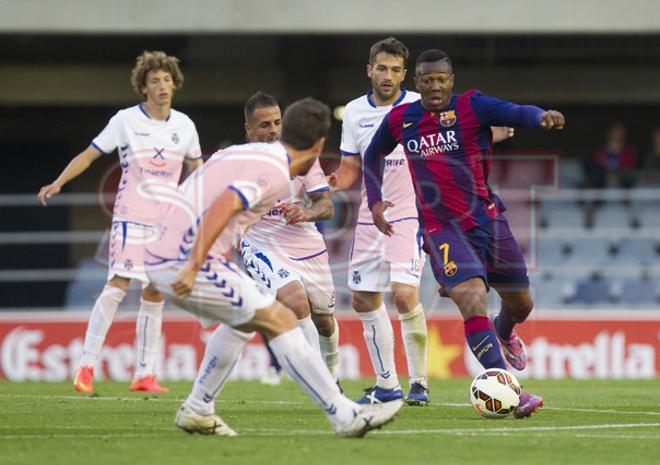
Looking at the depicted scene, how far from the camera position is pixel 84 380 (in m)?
10.1

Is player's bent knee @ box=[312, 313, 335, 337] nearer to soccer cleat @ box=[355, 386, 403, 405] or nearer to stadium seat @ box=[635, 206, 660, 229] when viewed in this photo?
soccer cleat @ box=[355, 386, 403, 405]

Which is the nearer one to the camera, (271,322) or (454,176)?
(271,322)

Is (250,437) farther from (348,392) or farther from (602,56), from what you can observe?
(602,56)

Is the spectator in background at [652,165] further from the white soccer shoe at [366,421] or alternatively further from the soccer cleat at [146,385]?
the white soccer shoe at [366,421]

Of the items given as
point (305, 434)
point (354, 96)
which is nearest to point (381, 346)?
point (305, 434)

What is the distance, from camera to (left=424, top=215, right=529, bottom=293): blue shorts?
8258mm

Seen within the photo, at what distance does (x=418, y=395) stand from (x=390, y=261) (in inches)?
40.5

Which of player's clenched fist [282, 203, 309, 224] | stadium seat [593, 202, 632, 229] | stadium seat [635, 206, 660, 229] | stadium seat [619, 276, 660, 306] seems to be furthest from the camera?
stadium seat [635, 206, 660, 229]

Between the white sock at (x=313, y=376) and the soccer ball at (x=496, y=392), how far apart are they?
5.06 ft

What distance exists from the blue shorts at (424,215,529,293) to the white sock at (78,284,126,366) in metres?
3.00

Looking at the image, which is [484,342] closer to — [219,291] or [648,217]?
[219,291]

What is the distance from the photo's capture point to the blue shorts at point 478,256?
8.26 metres

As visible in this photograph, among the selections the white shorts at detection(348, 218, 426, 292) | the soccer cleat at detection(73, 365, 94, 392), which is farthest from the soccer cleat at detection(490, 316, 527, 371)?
the soccer cleat at detection(73, 365, 94, 392)

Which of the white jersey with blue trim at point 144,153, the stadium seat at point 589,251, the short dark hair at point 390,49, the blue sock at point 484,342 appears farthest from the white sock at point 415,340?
the stadium seat at point 589,251
